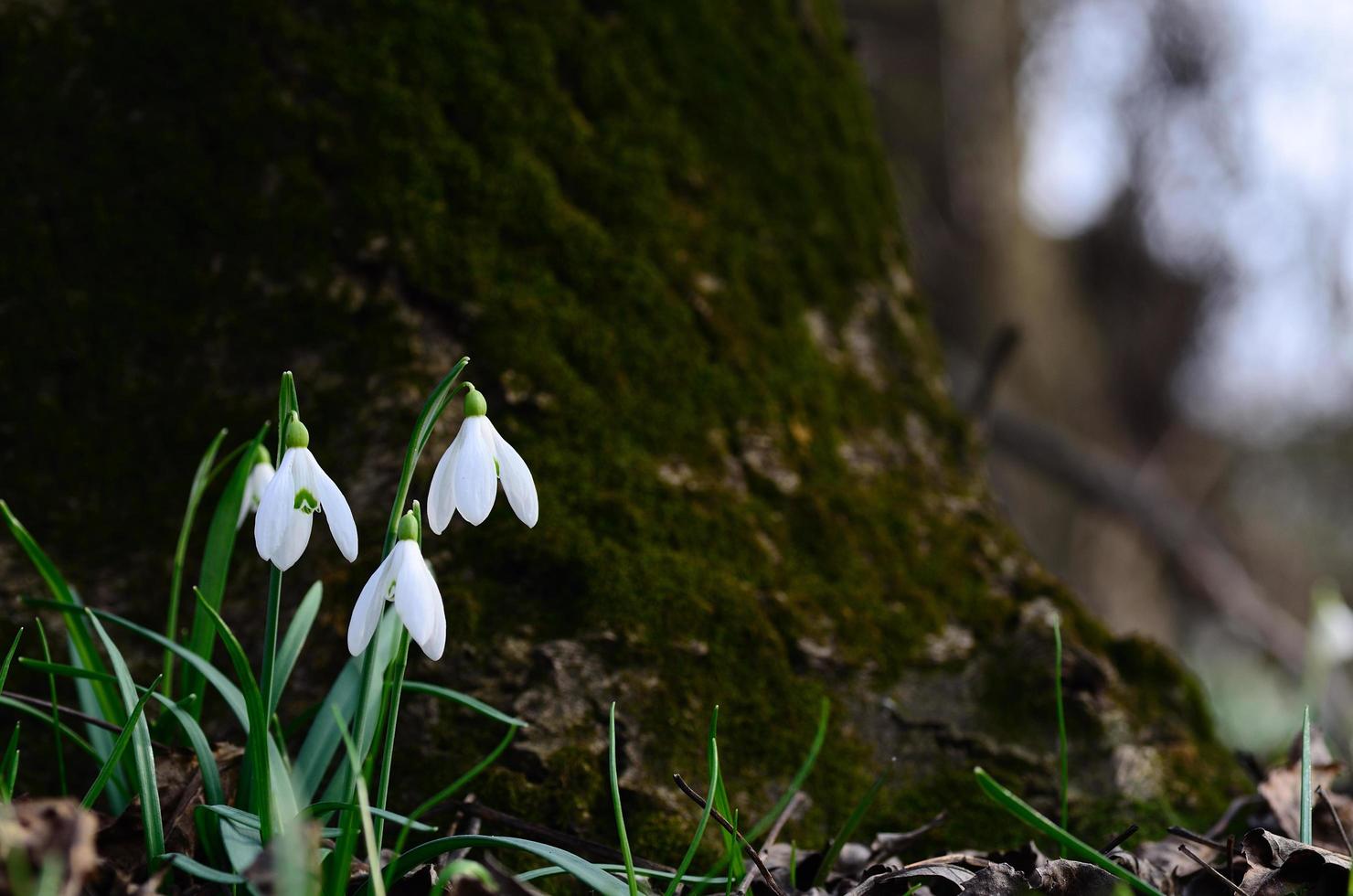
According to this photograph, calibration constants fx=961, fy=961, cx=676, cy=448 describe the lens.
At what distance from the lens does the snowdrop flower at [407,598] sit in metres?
0.95

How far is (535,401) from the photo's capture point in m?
1.74

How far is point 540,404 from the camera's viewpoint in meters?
1.74

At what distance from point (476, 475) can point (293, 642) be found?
49 centimetres

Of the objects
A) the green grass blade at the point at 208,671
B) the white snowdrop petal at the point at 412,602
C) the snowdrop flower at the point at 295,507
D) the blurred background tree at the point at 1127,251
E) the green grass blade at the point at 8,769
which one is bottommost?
the green grass blade at the point at 8,769

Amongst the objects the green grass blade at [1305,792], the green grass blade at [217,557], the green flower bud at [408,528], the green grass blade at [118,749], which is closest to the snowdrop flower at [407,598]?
the green flower bud at [408,528]

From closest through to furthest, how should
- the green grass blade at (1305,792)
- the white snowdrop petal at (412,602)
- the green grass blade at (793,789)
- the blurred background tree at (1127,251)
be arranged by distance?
the white snowdrop petal at (412,602) → the green grass blade at (1305,792) → the green grass blade at (793,789) → the blurred background tree at (1127,251)

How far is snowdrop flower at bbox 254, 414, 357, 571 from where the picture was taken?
0.97 meters

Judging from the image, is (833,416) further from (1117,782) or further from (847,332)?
(1117,782)

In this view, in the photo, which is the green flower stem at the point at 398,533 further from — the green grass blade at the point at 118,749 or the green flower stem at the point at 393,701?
the green grass blade at the point at 118,749

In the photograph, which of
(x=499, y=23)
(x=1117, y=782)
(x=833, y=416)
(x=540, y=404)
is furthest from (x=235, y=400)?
(x=1117, y=782)

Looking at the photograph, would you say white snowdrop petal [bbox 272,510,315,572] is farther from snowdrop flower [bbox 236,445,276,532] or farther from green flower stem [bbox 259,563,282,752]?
snowdrop flower [bbox 236,445,276,532]

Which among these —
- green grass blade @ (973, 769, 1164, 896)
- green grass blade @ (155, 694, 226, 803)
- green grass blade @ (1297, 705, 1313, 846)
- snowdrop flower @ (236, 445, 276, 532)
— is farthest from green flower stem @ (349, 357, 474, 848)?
green grass blade @ (1297, 705, 1313, 846)

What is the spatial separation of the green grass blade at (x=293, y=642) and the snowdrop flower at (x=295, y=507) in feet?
0.86

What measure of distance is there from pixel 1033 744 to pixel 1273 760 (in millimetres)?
1011
